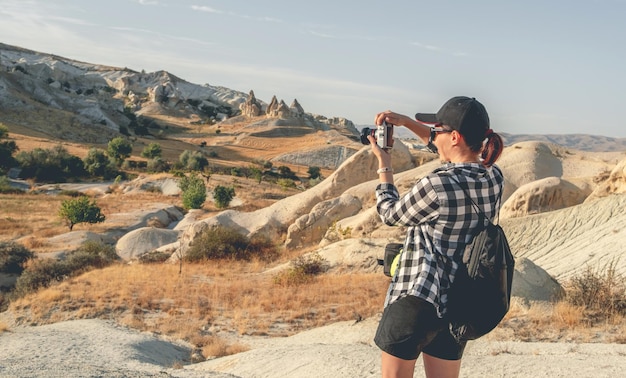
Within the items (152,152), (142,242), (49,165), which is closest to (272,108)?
(152,152)

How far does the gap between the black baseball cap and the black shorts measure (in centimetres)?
79

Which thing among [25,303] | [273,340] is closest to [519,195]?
[273,340]

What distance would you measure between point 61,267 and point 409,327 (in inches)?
555

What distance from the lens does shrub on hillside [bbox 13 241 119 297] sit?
13516mm

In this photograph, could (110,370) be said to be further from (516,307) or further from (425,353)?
(516,307)

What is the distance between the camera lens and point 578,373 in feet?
16.9

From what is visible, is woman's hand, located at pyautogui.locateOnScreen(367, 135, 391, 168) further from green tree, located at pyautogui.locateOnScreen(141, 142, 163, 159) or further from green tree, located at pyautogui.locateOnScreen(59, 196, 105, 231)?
green tree, located at pyautogui.locateOnScreen(141, 142, 163, 159)

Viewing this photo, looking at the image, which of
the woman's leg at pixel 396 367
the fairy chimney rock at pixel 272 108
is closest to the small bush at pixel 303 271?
the woman's leg at pixel 396 367

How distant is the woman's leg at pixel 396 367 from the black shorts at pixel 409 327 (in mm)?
28

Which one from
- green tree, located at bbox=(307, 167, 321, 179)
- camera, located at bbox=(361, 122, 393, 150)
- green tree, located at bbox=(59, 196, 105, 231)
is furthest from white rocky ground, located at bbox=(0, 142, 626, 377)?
green tree, located at bbox=(307, 167, 321, 179)

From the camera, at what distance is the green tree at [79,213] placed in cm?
2438

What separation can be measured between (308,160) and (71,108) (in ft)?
104

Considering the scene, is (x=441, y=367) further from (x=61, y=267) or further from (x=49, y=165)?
(x=49, y=165)

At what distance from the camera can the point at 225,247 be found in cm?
1773
